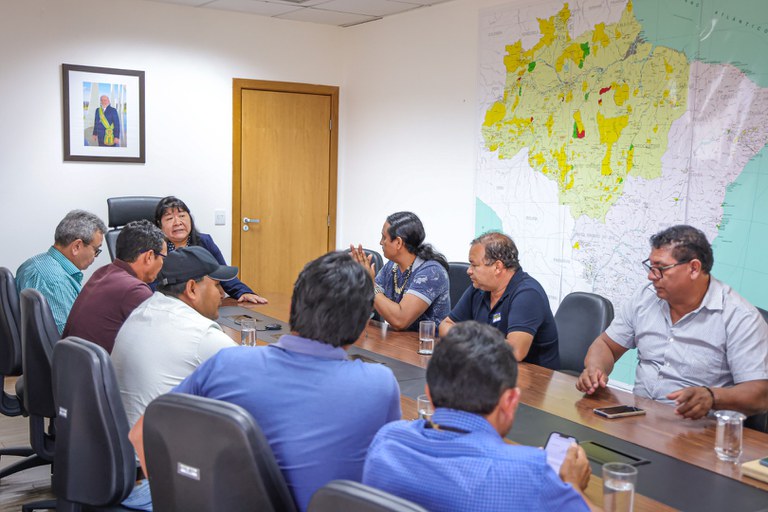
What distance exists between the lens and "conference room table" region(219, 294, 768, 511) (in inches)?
72.1

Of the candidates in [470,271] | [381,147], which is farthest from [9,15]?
[470,271]

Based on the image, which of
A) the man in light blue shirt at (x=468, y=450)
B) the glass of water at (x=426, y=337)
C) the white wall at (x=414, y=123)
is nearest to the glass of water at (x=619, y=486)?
the man in light blue shirt at (x=468, y=450)

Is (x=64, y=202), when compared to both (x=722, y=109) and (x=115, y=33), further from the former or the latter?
(x=722, y=109)

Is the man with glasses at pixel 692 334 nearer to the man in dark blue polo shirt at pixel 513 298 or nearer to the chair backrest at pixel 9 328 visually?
the man in dark blue polo shirt at pixel 513 298

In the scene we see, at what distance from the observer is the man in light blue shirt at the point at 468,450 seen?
138cm

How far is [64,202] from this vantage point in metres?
6.00

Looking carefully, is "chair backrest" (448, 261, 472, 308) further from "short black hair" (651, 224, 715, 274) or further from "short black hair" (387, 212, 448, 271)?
"short black hair" (651, 224, 715, 274)

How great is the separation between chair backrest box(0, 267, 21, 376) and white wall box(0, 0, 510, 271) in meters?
2.62

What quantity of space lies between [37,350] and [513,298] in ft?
6.02

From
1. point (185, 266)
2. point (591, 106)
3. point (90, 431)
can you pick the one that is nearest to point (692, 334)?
point (185, 266)

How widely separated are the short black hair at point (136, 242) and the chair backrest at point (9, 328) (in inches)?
23.7

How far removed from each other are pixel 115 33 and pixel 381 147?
227 cm

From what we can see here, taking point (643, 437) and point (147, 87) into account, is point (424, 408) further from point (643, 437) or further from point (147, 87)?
point (147, 87)

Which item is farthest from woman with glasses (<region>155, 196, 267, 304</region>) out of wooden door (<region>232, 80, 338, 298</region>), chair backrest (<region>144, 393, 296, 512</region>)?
chair backrest (<region>144, 393, 296, 512</region>)
